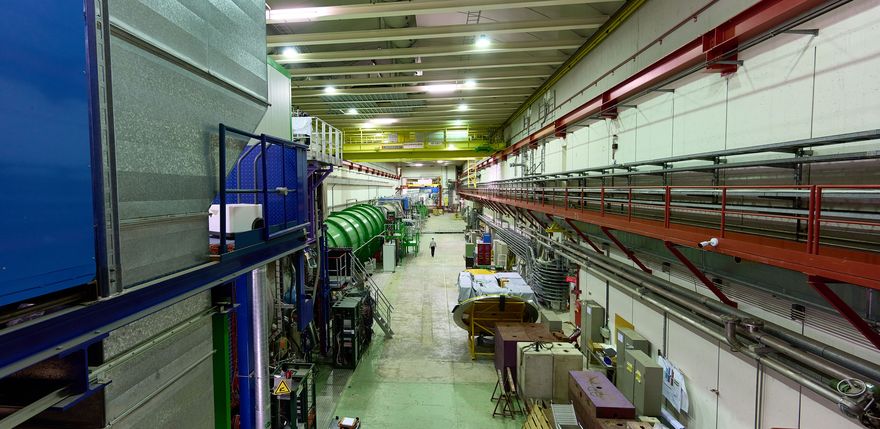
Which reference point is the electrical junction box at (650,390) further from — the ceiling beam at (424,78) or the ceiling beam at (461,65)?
the ceiling beam at (424,78)

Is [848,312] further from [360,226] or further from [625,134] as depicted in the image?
[360,226]

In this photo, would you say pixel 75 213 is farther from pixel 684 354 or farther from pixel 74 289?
pixel 684 354

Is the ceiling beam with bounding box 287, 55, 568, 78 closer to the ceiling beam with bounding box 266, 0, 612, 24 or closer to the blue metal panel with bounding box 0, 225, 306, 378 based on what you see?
the ceiling beam with bounding box 266, 0, 612, 24

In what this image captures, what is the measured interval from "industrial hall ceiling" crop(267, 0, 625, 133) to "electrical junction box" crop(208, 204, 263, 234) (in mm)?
4820

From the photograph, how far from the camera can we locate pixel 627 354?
6598mm

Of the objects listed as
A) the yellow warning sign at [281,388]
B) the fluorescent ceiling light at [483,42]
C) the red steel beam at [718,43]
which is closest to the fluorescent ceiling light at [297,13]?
the fluorescent ceiling light at [483,42]

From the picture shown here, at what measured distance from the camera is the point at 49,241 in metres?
1.60

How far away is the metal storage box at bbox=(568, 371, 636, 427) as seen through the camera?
519 cm

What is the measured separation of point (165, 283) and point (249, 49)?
256cm

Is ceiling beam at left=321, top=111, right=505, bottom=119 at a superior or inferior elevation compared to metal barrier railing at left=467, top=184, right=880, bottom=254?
superior

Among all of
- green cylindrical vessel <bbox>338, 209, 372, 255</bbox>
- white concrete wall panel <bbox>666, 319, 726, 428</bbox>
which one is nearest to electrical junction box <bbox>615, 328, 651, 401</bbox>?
white concrete wall panel <bbox>666, 319, 726, 428</bbox>

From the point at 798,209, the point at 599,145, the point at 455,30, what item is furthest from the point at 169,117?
the point at 599,145

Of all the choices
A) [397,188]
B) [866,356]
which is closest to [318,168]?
[866,356]

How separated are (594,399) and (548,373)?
1336 millimetres
